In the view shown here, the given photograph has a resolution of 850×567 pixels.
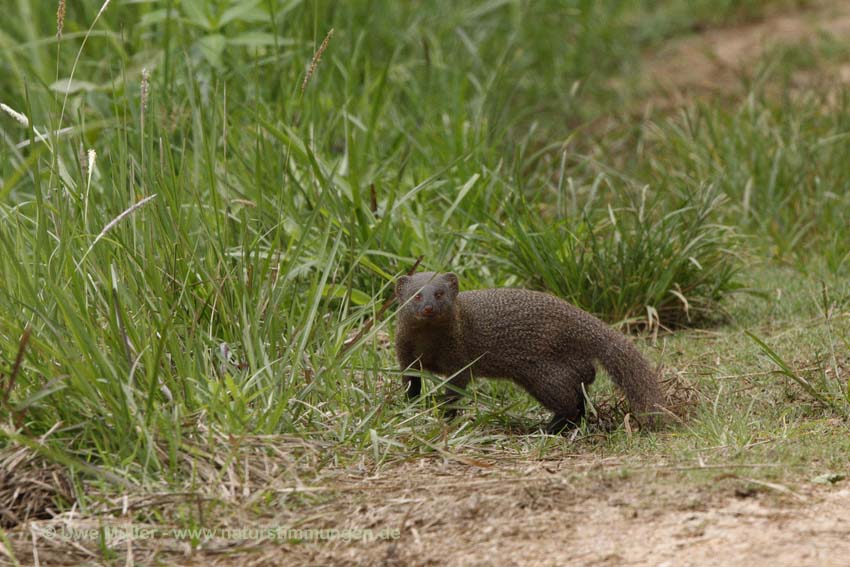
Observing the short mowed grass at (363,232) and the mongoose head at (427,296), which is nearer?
the short mowed grass at (363,232)

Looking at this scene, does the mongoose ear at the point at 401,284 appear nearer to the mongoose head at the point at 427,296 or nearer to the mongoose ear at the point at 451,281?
the mongoose head at the point at 427,296

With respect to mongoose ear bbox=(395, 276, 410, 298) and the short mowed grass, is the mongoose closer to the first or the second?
mongoose ear bbox=(395, 276, 410, 298)

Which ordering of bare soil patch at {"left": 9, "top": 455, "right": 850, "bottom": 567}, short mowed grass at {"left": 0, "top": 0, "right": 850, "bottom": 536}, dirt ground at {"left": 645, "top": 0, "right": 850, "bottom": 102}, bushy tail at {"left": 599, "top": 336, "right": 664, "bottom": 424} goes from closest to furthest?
1. bare soil patch at {"left": 9, "top": 455, "right": 850, "bottom": 567}
2. short mowed grass at {"left": 0, "top": 0, "right": 850, "bottom": 536}
3. bushy tail at {"left": 599, "top": 336, "right": 664, "bottom": 424}
4. dirt ground at {"left": 645, "top": 0, "right": 850, "bottom": 102}

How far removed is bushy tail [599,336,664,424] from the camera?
3492 mm

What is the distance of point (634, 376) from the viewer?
3559 millimetres

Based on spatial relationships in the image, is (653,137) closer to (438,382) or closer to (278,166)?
(278,166)

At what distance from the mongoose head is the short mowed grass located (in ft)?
0.47

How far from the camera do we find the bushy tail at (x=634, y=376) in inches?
137

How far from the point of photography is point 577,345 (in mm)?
3674

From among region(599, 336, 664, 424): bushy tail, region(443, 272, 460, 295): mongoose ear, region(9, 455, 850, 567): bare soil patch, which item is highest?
region(443, 272, 460, 295): mongoose ear

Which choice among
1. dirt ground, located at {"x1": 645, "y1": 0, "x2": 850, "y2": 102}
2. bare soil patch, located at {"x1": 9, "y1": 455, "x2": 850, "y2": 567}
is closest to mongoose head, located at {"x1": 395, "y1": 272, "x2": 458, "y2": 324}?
bare soil patch, located at {"x1": 9, "y1": 455, "x2": 850, "y2": 567}

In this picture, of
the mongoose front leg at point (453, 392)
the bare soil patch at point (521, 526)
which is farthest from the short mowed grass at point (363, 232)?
the bare soil patch at point (521, 526)

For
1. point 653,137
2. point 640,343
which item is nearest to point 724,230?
point 640,343

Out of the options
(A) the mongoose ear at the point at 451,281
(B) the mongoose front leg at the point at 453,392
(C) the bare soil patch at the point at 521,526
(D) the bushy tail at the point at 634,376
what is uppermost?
(A) the mongoose ear at the point at 451,281
